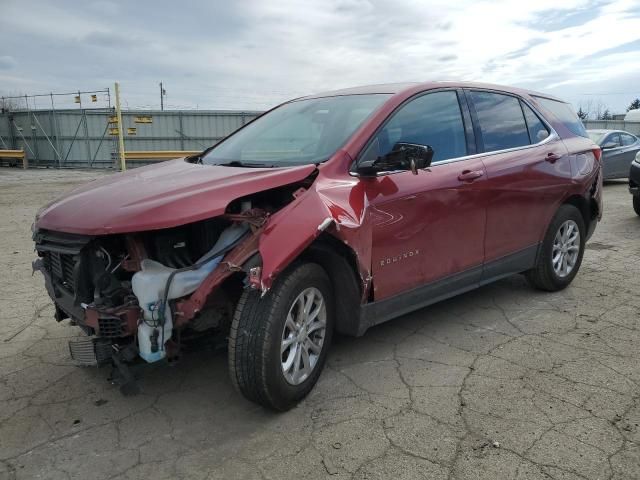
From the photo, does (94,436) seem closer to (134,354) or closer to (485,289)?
(134,354)

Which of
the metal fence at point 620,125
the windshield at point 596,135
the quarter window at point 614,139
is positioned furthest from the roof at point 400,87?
the metal fence at point 620,125

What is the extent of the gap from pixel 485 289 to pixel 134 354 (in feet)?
11.3

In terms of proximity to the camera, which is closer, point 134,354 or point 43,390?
point 134,354

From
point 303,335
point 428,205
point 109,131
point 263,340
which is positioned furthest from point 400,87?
point 109,131

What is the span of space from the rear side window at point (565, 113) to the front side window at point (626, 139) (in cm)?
931

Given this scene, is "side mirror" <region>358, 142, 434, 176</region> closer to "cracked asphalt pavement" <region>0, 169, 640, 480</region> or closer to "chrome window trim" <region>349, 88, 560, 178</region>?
"chrome window trim" <region>349, 88, 560, 178</region>

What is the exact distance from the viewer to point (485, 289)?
5.08 m

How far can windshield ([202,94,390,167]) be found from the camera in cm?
337

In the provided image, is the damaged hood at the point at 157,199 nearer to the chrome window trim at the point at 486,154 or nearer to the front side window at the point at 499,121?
the chrome window trim at the point at 486,154

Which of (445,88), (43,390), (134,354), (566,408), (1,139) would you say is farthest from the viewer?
(1,139)

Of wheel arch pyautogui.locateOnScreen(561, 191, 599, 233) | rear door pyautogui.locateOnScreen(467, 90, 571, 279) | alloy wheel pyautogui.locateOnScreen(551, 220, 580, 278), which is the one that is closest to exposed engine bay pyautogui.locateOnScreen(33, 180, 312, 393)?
rear door pyautogui.locateOnScreen(467, 90, 571, 279)

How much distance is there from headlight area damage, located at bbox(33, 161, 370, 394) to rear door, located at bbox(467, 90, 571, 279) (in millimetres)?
1508

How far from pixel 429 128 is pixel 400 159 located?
2.42ft

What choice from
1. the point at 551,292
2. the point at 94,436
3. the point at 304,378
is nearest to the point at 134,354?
the point at 94,436
